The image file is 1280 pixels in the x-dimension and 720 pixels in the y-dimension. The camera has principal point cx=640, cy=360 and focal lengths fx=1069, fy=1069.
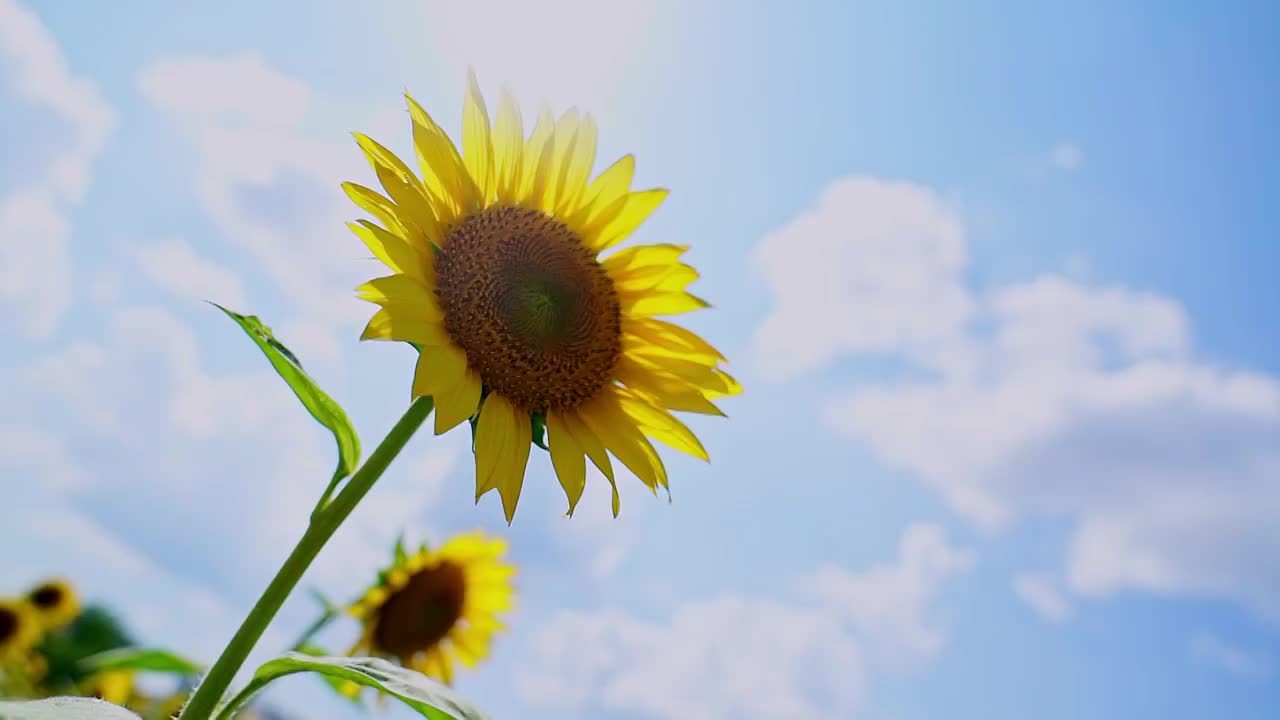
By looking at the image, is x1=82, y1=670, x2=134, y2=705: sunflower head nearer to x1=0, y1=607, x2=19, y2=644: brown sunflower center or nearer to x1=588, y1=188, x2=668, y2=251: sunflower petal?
x1=0, y1=607, x2=19, y2=644: brown sunflower center

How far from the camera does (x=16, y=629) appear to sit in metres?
11.9

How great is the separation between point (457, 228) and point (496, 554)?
3911mm

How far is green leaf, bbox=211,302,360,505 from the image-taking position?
2.42 meters

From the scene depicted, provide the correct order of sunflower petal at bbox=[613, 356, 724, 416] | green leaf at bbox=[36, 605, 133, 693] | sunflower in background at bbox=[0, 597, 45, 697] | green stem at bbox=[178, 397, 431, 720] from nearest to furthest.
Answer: green stem at bbox=[178, 397, 431, 720] < sunflower petal at bbox=[613, 356, 724, 416] < sunflower in background at bbox=[0, 597, 45, 697] < green leaf at bbox=[36, 605, 133, 693]

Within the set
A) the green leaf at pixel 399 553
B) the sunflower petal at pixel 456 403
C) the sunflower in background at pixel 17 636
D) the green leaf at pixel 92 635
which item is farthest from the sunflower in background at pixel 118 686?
the green leaf at pixel 92 635

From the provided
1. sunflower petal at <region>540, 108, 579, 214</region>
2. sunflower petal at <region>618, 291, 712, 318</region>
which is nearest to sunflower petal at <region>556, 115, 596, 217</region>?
sunflower petal at <region>540, 108, 579, 214</region>

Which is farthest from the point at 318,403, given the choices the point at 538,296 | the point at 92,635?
the point at 92,635

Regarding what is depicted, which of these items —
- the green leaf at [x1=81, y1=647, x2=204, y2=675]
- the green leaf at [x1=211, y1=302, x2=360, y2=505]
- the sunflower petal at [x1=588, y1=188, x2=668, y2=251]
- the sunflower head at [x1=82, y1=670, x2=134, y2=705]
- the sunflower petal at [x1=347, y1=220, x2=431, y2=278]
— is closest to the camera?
the green leaf at [x1=211, y1=302, x2=360, y2=505]

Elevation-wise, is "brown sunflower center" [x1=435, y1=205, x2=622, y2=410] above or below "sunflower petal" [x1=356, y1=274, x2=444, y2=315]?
above

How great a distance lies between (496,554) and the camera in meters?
6.52

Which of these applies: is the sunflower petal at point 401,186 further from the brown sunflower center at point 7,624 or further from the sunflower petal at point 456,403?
the brown sunflower center at point 7,624

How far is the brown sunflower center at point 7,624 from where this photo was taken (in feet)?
38.6

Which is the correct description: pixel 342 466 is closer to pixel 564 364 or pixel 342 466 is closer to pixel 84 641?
pixel 564 364

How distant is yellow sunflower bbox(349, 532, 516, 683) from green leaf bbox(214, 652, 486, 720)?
3366 millimetres
